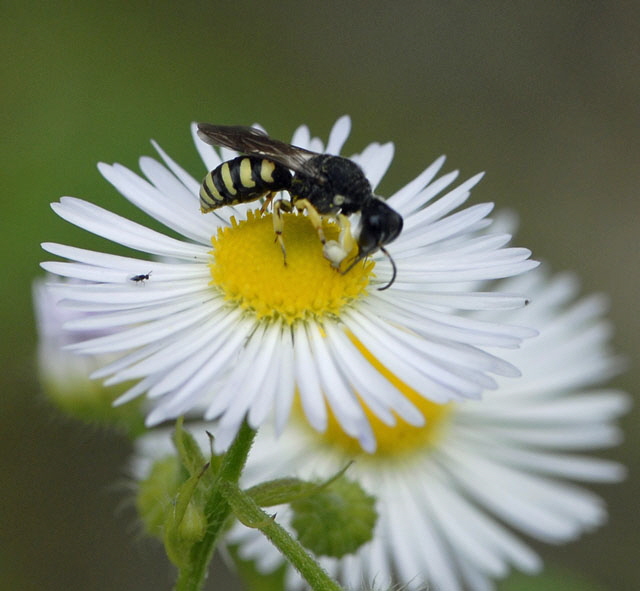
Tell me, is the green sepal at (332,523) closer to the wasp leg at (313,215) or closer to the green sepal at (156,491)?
the green sepal at (156,491)

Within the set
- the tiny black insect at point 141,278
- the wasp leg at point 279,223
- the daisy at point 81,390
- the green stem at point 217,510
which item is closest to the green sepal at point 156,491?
the daisy at point 81,390

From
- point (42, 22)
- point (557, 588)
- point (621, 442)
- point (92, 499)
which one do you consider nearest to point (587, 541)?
point (621, 442)

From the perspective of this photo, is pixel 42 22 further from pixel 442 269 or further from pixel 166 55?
pixel 442 269

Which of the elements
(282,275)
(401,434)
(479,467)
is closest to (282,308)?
(282,275)

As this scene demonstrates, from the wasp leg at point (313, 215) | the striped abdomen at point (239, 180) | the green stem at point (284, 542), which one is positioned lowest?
the green stem at point (284, 542)

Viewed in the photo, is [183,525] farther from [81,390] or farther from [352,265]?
[81,390]

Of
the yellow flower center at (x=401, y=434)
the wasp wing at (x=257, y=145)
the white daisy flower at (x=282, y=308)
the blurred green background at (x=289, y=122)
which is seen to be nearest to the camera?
the white daisy flower at (x=282, y=308)
